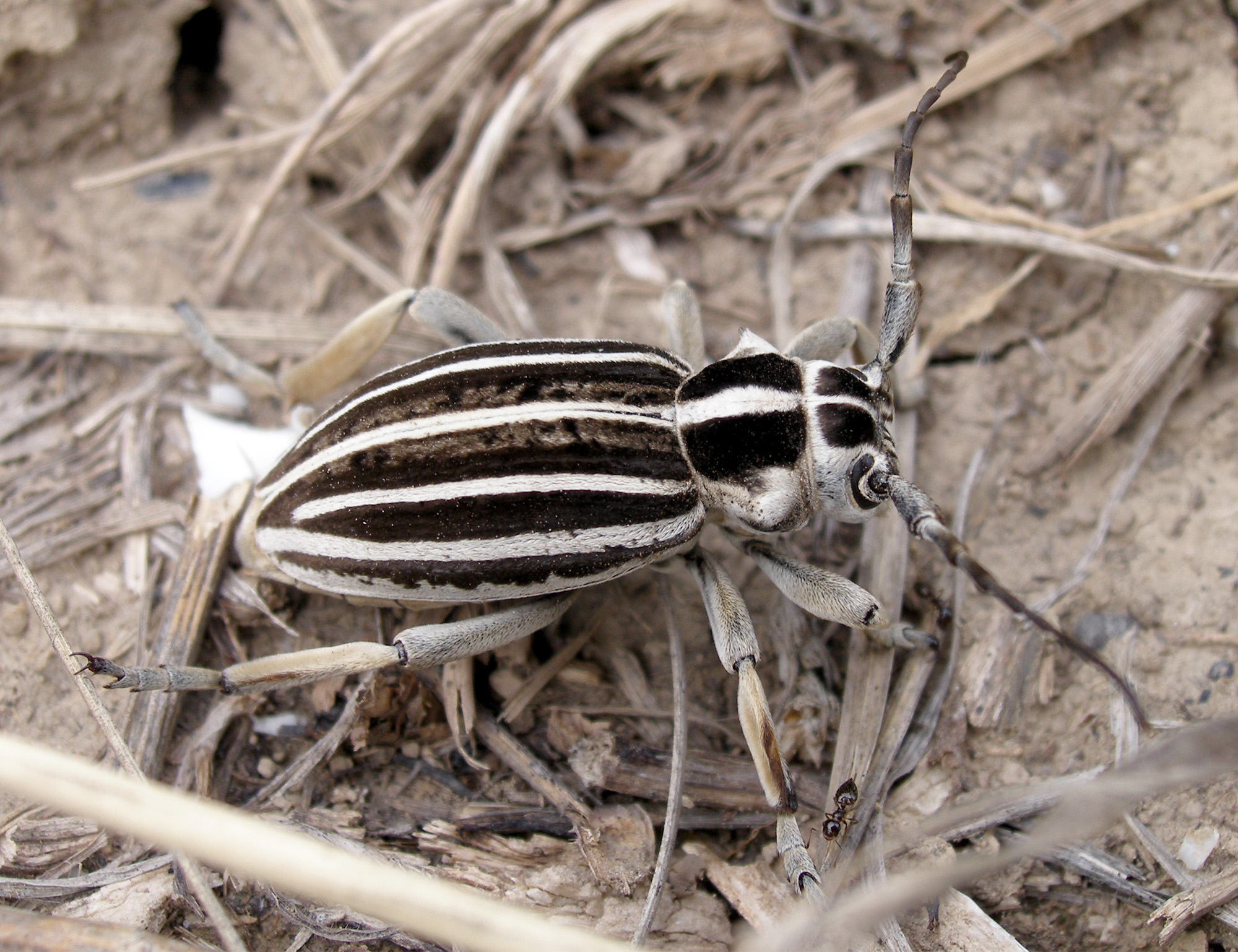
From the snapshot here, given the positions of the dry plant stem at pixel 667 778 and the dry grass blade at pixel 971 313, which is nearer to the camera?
the dry plant stem at pixel 667 778

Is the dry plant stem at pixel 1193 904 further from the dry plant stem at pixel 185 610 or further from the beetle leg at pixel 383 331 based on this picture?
the dry plant stem at pixel 185 610

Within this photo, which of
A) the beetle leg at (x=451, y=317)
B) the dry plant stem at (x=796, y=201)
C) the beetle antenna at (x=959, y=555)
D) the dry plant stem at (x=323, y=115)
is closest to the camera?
the beetle antenna at (x=959, y=555)

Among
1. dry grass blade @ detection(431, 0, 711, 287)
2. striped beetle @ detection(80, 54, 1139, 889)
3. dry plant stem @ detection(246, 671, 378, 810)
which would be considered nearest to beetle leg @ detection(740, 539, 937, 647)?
striped beetle @ detection(80, 54, 1139, 889)

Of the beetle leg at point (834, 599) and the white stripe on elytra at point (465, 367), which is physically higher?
the white stripe on elytra at point (465, 367)

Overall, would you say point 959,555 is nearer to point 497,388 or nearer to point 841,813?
point 841,813

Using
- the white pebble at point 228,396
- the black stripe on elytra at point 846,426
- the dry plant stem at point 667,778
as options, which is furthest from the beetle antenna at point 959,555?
the white pebble at point 228,396

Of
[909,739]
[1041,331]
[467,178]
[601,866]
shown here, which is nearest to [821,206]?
[1041,331]

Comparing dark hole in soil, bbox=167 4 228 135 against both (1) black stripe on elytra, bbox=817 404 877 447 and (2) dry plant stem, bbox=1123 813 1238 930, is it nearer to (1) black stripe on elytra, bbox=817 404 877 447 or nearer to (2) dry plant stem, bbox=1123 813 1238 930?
(1) black stripe on elytra, bbox=817 404 877 447

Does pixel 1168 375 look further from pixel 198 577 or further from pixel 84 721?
pixel 84 721
